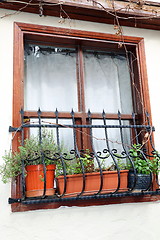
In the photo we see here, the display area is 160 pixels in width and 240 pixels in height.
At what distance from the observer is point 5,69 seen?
2555 mm

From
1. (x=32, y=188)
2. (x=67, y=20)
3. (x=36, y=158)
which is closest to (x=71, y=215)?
(x=32, y=188)

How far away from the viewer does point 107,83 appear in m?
3.04

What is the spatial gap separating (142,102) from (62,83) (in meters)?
0.79

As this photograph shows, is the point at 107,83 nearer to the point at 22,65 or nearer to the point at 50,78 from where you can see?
the point at 50,78

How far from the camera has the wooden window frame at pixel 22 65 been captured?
238cm

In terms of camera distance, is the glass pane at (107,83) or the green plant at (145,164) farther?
the glass pane at (107,83)

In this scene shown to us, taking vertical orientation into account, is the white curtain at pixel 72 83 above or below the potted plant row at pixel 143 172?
above

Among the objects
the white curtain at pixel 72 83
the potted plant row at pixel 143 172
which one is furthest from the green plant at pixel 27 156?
the potted plant row at pixel 143 172

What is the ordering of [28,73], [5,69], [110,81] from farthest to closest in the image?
[110,81] → [28,73] → [5,69]

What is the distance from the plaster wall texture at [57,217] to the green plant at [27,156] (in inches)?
4.5

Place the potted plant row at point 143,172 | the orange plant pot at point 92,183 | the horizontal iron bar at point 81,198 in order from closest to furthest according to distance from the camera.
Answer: the horizontal iron bar at point 81,198 < the orange plant pot at point 92,183 < the potted plant row at point 143,172

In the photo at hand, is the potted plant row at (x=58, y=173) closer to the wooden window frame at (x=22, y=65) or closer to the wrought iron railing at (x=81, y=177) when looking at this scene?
the wrought iron railing at (x=81, y=177)

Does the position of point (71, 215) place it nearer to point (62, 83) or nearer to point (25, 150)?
point (25, 150)

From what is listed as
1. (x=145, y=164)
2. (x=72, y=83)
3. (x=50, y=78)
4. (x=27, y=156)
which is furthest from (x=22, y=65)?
(x=145, y=164)
